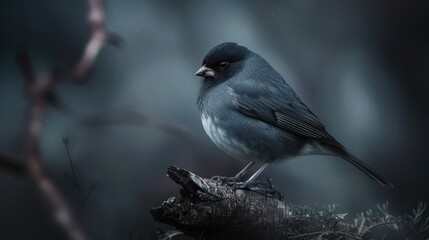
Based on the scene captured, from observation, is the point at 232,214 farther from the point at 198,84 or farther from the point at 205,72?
the point at 198,84

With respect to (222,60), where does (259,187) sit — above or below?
below

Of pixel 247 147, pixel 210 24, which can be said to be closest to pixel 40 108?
pixel 247 147

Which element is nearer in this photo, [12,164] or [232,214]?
[12,164]

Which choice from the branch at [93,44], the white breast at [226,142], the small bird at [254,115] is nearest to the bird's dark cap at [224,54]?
the small bird at [254,115]

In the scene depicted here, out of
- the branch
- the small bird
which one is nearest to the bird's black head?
the small bird

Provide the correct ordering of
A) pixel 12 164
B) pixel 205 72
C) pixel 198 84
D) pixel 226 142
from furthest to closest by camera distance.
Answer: pixel 198 84
pixel 205 72
pixel 226 142
pixel 12 164

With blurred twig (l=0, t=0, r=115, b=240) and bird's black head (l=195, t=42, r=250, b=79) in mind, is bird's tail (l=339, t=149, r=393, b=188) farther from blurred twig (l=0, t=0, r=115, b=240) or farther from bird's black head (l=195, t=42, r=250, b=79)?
blurred twig (l=0, t=0, r=115, b=240)

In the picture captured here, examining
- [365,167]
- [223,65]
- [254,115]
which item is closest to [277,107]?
[254,115]
